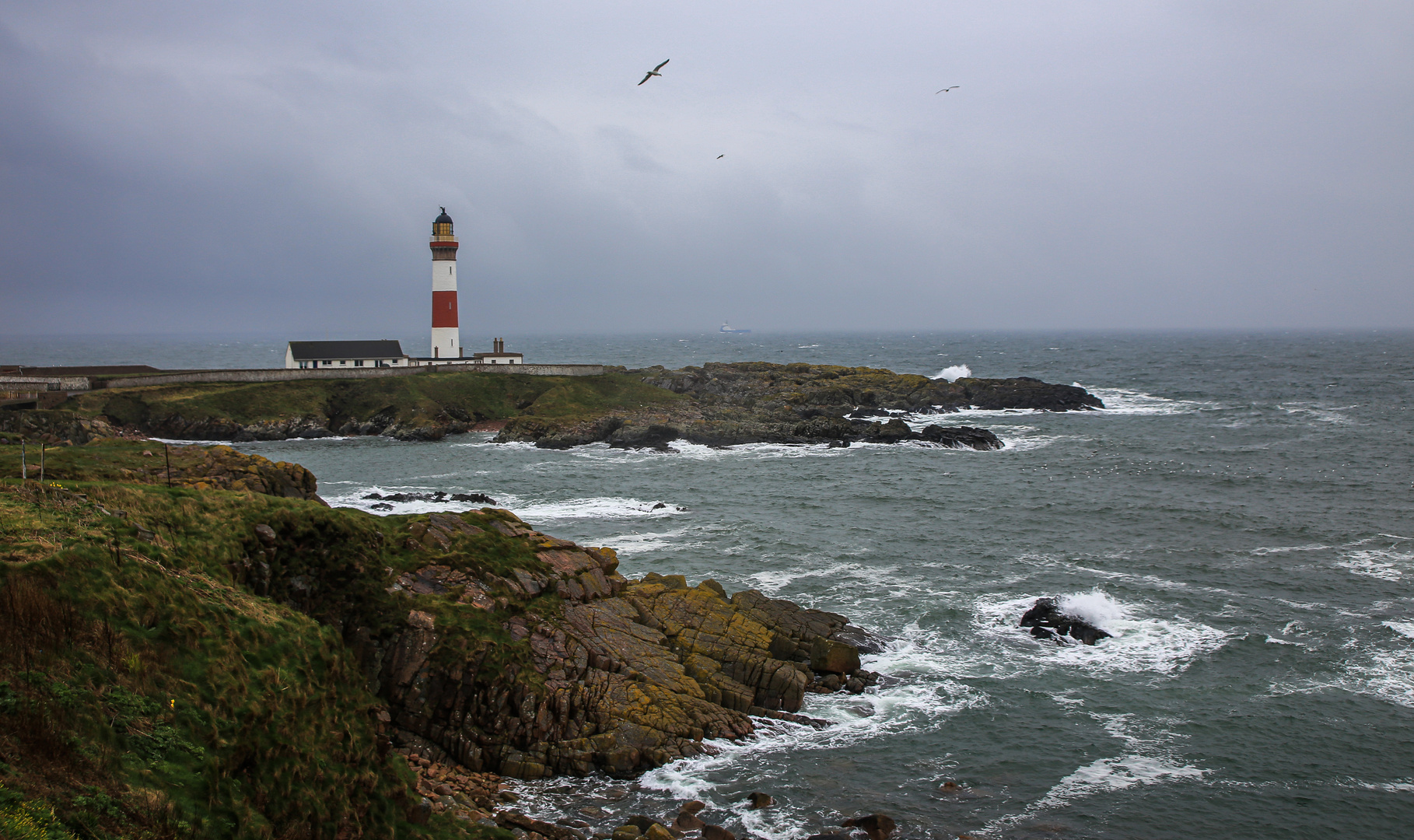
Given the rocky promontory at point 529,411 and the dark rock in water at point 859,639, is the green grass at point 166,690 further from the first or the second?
the rocky promontory at point 529,411

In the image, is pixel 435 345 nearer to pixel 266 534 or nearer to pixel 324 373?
pixel 324 373

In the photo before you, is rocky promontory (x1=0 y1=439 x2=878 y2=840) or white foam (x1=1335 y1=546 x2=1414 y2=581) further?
white foam (x1=1335 y1=546 x2=1414 y2=581)

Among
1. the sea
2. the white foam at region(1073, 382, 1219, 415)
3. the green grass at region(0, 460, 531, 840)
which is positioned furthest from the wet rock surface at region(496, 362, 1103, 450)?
the green grass at region(0, 460, 531, 840)

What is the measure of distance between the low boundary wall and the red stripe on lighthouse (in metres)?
4.34

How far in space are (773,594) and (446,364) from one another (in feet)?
197

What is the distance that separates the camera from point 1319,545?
3772 centimetres

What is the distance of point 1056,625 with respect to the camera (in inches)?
1125

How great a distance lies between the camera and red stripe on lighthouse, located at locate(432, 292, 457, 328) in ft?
267

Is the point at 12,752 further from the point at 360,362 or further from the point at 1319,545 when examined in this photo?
the point at 360,362

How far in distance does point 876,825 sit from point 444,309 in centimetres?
7340

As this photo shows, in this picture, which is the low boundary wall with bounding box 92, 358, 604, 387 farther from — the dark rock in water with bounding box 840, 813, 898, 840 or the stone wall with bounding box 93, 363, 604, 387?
the dark rock in water with bounding box 840, 813, 898, 840

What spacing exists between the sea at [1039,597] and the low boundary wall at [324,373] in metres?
13.4

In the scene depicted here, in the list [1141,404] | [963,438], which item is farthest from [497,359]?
[1141,404]

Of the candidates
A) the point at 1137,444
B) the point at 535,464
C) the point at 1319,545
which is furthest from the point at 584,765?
the point at 1137,444
